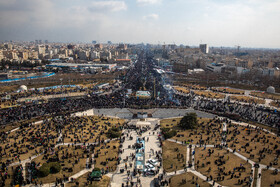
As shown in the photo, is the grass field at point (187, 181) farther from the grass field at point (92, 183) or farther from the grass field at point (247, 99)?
the grass field at point (247, 99)

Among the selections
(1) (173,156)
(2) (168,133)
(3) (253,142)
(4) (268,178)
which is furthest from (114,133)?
(3) (253,142)

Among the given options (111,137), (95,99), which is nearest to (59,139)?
(111,137)

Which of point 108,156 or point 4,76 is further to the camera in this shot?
point 4,76

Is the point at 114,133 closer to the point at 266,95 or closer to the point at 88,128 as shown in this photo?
the point at 88,128

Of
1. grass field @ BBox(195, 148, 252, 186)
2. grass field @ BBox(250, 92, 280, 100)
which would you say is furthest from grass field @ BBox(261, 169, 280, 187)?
grass field @ BBox(250, 92, 280, 100)

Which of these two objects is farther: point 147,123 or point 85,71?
point 85,71

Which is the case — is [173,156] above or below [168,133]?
below

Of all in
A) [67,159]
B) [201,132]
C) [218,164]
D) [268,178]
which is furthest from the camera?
[201,132]

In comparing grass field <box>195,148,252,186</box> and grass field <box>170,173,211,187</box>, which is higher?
grass field <box>195,148,252,186</box>

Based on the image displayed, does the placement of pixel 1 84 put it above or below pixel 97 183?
above

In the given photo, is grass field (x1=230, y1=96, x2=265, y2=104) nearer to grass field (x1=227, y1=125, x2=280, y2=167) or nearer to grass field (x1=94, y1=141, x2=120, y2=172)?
grass field (x1=227, y1=125, x2=280, y2=167)

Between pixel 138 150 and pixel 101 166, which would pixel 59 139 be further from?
pixel 138 150
